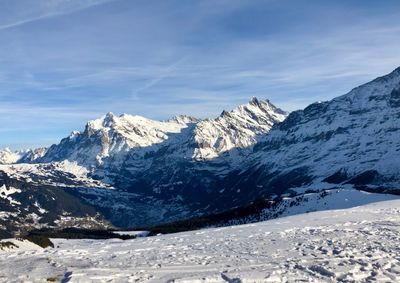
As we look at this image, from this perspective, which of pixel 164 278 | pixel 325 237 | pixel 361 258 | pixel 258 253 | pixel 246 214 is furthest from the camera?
pixel 246 214

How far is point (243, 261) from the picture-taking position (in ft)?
126

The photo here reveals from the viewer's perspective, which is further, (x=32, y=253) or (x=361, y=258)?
(x=32, y=253)

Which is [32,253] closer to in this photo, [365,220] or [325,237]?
[325,237]

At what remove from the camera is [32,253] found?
50031mm

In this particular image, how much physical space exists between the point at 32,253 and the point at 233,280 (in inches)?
1027

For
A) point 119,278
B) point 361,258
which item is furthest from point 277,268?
point 119,278

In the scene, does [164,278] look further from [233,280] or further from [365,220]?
[365,220]

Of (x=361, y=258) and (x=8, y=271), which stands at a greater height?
(x=8, y=271)

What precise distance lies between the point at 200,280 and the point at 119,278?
5.54 m

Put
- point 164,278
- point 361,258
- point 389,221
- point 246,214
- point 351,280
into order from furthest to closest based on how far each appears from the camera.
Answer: point 246,214 < point 389,221 < point 361,258 < point 164,278 < point 351,280

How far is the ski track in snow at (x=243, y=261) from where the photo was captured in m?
32.6

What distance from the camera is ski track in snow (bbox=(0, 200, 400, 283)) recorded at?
1282 inches

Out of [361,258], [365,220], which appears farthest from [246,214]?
[361,258]

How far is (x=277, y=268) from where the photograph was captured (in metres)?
34.4
